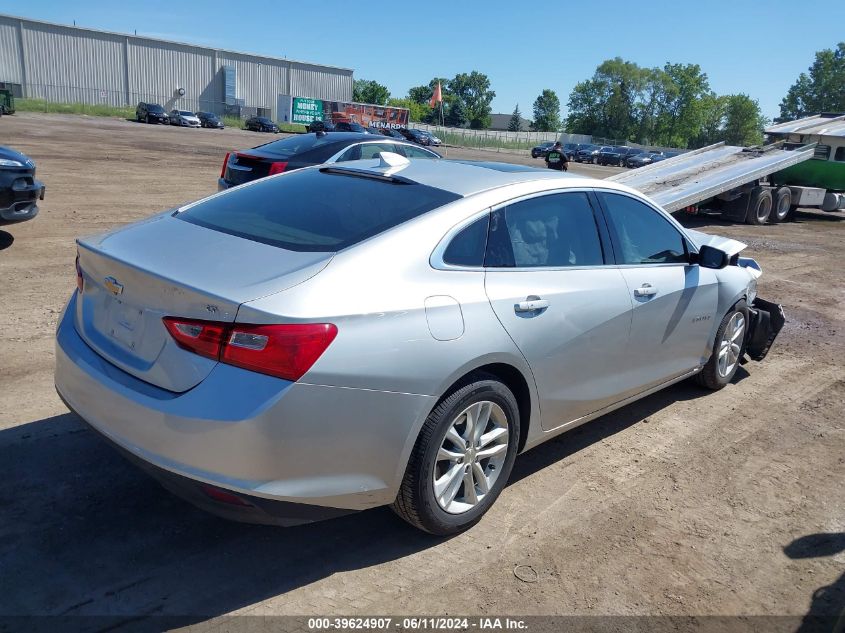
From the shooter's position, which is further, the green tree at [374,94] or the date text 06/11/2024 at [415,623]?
the green tree at [374,94]

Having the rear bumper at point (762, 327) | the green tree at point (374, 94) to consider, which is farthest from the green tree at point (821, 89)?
the rear bumper at point (762, 327)

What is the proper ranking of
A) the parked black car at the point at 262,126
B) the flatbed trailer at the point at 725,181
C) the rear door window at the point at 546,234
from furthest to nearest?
the parked black car at the point at 262,126, the flatbed trailer at the point at 725,181, the rear door window at the point at 546,234

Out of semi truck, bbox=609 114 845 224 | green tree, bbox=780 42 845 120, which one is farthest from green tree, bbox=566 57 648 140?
semi truck, bbox=609 114 845 224

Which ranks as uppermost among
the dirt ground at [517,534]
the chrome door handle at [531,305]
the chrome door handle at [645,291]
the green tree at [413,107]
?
the green tree at [413,107]

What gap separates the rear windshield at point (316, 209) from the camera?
10.8 feet

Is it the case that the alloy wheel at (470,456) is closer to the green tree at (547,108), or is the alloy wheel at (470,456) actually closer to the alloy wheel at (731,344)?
the alloy wheel at (731,344)

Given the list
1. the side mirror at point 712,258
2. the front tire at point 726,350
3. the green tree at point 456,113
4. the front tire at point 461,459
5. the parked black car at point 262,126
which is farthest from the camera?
the green tree at point 456,113

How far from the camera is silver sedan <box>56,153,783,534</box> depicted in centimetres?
270

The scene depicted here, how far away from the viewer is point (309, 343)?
8.86 feet

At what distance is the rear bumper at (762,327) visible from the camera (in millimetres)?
5996

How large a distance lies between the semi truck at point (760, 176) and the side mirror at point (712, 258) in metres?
8.02

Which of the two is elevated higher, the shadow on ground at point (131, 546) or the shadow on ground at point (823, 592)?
the shadow on ground at point (131, 546)

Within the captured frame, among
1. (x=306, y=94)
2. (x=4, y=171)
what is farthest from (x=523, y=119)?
(x=4, y=171)

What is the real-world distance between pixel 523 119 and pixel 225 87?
259ft
